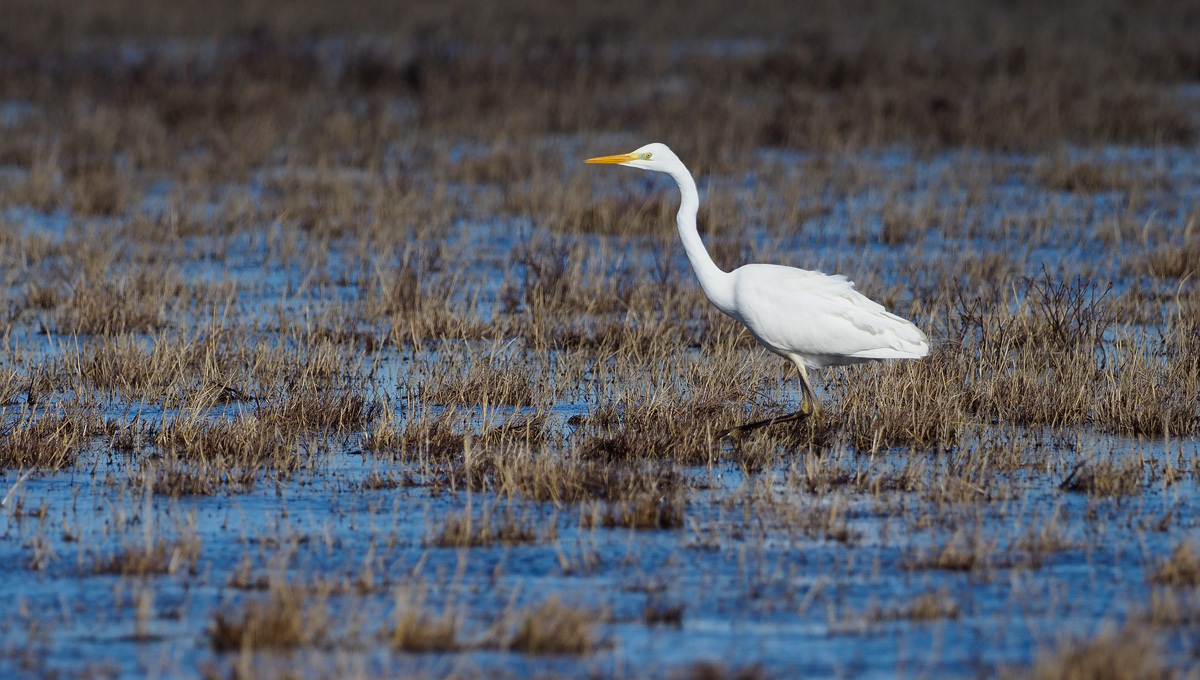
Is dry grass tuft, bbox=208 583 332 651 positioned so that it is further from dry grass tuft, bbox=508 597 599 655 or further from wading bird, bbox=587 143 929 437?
wading bird, bbox=587 143 929 437

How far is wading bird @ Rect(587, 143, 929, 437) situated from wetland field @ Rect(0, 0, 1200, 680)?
0.90 ft

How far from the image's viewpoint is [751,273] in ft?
23.4

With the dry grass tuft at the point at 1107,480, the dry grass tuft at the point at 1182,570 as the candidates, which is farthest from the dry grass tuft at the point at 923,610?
the dry grass tuft at the point at 1107,480

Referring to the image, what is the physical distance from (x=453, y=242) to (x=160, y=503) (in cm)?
690

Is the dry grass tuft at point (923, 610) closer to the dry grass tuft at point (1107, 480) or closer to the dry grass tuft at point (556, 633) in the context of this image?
the dry grass tuft at point (556, 633)

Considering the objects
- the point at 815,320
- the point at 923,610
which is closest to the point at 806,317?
the point at 815,320

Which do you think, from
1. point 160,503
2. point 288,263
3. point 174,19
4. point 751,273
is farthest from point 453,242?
point 174,19

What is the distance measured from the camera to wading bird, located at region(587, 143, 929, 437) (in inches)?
277

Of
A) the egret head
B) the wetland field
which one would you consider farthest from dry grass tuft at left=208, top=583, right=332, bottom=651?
the egret head

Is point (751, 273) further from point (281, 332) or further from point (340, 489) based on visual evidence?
point (281, 332)

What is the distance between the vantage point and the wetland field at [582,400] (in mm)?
4590

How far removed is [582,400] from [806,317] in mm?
1452

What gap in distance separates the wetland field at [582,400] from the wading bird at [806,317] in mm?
275

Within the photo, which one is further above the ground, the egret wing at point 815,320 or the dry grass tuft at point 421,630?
the egret wing at point 815,320
